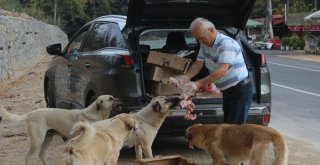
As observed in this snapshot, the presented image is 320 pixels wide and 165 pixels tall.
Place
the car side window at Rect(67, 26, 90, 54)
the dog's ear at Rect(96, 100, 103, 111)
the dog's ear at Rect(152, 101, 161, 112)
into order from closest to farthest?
the dog's ear at Rect(152, 101, 161, 112) < the dog's ear at Rect(96, 100, 103, 111) < the car side window at Rect(67, 26, 90, 54)

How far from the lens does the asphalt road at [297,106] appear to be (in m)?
10.0

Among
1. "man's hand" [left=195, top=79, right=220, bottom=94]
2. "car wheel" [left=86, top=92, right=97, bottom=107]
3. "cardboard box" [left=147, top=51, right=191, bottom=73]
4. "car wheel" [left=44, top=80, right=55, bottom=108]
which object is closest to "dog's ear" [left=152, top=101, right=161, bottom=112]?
"man's hand" [left=195, top=79, right=220, bottom=94]

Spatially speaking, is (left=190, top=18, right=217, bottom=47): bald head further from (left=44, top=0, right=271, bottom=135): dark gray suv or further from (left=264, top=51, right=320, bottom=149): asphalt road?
(left=264, top=51, right=320, bottom=149): asphalt road

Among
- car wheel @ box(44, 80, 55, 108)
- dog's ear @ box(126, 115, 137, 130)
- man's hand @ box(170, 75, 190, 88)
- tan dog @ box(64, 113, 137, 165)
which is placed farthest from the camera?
car wheel @ box(44, 80, 55, 108)

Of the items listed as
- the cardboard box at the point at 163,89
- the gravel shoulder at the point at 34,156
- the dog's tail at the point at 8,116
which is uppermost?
the cardboard box at the point at 163,89

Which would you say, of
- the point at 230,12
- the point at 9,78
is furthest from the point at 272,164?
the point at 9,78

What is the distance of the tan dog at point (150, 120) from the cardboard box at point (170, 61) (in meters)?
0.87

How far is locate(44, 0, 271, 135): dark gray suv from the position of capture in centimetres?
720

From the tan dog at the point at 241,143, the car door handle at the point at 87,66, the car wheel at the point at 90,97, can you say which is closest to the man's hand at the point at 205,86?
the tan dog at the point at 241,143

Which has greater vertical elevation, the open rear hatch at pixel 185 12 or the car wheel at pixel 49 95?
the open rear hatch at pixel 185 12

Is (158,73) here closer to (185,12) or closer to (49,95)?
(185,12)

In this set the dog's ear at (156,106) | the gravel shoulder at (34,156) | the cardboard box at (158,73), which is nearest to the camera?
the dog's ear at (156,106)

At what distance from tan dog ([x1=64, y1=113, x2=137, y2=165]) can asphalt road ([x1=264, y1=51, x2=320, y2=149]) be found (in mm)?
3926

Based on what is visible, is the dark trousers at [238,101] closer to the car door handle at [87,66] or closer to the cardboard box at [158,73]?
the cardboard box at [158,73]
